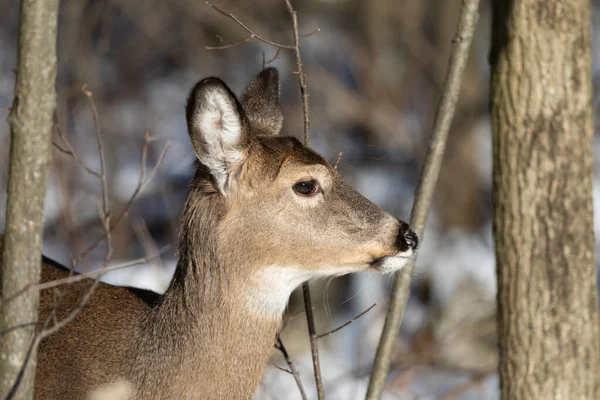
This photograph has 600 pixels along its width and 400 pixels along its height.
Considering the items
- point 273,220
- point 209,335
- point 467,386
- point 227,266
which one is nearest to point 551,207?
point 273,220

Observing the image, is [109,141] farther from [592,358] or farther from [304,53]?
[592,358]

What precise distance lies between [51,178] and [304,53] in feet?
18.3

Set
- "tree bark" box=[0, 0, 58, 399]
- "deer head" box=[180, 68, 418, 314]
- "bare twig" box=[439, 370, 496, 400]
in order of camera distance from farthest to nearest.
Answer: "bare twig" box=[439, 370, 496, 400]
"deer head" box=[180, 68, 418, 314]
"tree bark" box=[0, 0, 58, 399]

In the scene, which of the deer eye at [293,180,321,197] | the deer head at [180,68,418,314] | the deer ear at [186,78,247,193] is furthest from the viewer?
the deer eye at [293,180,321,197]

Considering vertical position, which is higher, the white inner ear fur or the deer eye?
the white inner ear fur

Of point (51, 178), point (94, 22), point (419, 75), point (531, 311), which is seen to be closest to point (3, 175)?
point (51, 178)

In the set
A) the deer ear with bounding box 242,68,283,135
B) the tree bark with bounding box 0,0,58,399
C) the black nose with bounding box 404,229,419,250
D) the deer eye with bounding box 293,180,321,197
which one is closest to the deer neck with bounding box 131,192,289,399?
the deer eye with bounding box 293,180,321,197

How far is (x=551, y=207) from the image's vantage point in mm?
5074

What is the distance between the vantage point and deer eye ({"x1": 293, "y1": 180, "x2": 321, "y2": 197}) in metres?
4.66

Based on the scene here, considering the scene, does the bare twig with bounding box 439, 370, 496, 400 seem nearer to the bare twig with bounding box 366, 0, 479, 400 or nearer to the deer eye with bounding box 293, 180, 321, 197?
the bare twig with bounding box 366, 0, 479, 400

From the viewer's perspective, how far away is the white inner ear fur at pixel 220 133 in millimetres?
4367

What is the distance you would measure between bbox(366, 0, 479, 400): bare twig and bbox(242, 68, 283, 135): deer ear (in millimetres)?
864

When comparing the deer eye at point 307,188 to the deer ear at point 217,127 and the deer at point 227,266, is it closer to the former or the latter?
the deer at point 227,266

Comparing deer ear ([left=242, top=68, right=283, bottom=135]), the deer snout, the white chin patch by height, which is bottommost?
the white chin patch
